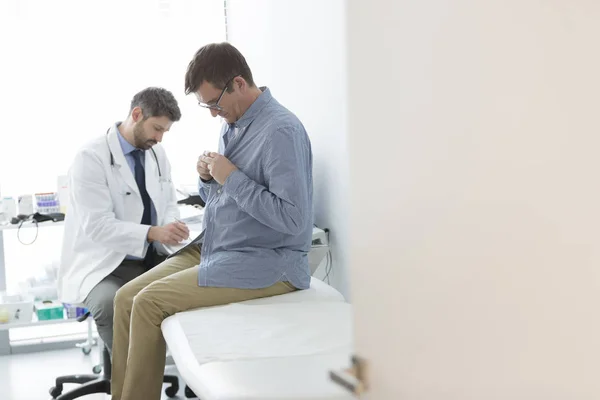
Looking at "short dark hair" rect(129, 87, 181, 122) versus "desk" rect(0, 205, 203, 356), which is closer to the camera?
"short dark hair" rect(129, 87, 181, 122)

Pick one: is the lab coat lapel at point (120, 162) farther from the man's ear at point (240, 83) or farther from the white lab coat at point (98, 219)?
the man's ear at point (240, 83)

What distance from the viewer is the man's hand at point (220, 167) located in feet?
7.68

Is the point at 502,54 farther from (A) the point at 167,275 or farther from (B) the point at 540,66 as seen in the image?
(A) the point at 167,275

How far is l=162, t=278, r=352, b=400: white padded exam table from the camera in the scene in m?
1.65

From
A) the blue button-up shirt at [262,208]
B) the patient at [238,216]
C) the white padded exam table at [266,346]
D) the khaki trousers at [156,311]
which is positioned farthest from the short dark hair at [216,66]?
the white padded exam table at [266,346]

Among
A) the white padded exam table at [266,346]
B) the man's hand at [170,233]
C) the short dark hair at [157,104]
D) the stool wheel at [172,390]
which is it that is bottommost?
the stool wheel at [172,390]

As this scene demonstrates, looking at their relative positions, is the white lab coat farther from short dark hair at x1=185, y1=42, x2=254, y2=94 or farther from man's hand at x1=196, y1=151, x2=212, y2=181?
short dark hair at x1=185, y1=42, x2=254, y2=94

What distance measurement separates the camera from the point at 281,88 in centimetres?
379

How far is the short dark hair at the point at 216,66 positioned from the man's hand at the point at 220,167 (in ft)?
0.78

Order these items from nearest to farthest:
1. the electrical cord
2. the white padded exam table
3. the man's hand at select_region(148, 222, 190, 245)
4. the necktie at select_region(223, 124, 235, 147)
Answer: the white padded exam table
the necktie at select_region(223, 124, 235, 147)
the man's hand at select_region(148, 222, 190, 245)
the electrical cord

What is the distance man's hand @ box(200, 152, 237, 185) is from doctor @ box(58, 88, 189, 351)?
2.02ft

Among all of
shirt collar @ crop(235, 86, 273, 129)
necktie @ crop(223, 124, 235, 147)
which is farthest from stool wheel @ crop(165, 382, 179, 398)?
shirt collar @ crop(235, 86, 273, 129)

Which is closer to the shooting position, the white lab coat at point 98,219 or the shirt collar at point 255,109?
the shirt collar at point 255,109

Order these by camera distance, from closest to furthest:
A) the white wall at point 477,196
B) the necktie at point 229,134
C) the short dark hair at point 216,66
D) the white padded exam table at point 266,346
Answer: the white wall at point 477,196 → the white padded exam table at point 266,346 → the short dark hair at point 216,66 → the necktie at point 229,134
